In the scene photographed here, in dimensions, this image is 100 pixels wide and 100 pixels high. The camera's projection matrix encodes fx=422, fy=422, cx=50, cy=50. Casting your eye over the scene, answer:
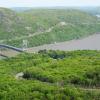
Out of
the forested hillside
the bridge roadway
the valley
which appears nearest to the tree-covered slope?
the valley

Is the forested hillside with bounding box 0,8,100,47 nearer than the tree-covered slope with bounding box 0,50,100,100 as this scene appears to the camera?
No

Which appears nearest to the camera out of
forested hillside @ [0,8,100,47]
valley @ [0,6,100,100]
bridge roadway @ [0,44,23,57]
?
valley @ [0,6,100,100]

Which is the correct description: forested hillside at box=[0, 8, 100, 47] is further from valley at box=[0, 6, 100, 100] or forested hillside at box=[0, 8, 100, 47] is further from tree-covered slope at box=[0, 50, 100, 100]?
tree-covered slope at box=[0, 50, 100, 100]

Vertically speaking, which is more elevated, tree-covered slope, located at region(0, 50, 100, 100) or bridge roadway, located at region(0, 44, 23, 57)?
tree-covered slope, located at region(0, 50, 100, 100)

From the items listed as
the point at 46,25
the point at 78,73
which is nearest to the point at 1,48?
the point at 46,25

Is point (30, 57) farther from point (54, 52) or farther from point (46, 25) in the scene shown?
point (46, 25)

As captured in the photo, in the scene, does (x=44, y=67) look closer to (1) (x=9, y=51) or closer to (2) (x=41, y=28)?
(1) (x=9, y=51)
